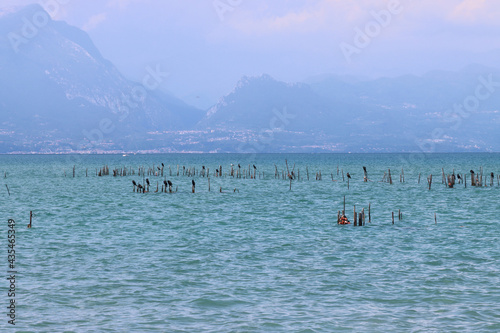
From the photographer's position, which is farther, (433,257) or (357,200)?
(357,200)

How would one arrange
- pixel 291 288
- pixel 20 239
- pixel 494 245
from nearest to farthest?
pixel 291 288 < pixel 494 245 < pixel 20 239

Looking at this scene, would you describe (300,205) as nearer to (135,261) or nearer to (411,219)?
(411,219)

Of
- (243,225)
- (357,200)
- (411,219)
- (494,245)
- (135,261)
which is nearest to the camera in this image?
(135,261)

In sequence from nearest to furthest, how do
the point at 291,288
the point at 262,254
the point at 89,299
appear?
the point at 89,299, the point at 291,288, the point at 262,254

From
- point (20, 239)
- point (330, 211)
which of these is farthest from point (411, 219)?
point (20, 239)

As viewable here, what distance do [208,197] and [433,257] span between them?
43.7m

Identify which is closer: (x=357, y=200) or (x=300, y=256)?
(x=300, y=256)

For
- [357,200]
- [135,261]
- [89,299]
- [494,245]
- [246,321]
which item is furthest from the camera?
[357,200]

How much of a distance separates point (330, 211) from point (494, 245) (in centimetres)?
2192

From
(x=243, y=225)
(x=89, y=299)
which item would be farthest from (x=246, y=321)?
(x=243, y=225)

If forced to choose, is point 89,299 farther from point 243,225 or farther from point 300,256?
point 243,225

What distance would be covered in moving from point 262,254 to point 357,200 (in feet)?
131

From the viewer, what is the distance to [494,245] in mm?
33344

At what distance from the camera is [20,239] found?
118 ft
